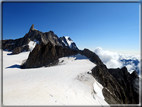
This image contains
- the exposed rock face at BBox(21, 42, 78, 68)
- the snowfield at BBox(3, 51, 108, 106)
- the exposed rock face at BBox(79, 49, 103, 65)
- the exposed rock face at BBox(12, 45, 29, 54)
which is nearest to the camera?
the snowfield at BBox(3, 51, 108, 106)

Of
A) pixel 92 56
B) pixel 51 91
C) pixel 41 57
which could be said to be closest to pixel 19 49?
pixel 41 57

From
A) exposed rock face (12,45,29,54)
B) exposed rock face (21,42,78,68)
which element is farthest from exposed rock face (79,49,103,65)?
exposed rock face (12,45,29,54)

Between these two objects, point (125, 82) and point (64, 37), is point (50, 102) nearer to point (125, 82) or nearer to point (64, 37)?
point (125, 82)

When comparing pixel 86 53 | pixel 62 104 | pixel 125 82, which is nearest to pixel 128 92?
pixel 125 82

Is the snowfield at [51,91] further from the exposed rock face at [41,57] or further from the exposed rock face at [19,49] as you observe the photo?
the exposed rock face at [19,49]

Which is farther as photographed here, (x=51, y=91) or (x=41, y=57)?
(x=41, y=57)

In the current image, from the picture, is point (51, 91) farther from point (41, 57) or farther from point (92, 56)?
point (92, 56)

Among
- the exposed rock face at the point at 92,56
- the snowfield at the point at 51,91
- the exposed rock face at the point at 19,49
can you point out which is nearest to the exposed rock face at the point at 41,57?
the exposed rock face at the point at 92,56

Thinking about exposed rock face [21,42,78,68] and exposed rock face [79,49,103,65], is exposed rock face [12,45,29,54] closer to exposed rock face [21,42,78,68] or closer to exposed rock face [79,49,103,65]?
exposed rock face [21,42,78,68]

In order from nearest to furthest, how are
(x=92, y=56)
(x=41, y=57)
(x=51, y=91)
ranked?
(x=51, y=91)
(x=41, y=57)
(x=92, y=56)

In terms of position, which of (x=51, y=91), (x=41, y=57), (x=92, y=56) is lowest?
(x=51, y=91)

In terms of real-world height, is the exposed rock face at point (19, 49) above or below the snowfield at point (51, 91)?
above
